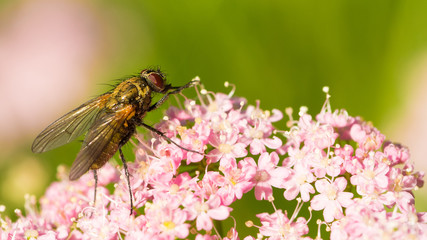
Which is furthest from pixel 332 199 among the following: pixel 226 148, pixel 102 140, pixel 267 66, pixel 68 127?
pixel 267 66

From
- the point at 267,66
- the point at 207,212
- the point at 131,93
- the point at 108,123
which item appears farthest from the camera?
the point at 267,66

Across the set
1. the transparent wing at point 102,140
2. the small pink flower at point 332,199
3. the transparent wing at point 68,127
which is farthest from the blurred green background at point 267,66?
the small pink flower at point 332,199

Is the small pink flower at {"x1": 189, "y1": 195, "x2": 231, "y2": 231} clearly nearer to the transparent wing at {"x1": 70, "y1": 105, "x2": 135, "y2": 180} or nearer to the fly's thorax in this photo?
the transparent wing at {"x1": 70, "y1": 105, "x2": 135, "y2": 180}

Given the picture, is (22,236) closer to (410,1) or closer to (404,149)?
(404,149)

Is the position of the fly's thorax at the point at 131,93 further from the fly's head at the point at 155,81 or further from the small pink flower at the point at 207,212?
the small pink flower at the point at 207,212

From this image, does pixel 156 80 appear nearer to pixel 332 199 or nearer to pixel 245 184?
pixel 245 184

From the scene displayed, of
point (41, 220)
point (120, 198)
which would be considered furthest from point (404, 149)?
point (41, 220)

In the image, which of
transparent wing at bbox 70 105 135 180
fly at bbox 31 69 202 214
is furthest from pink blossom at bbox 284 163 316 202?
transparent wing at bbox 70 105 135 180
